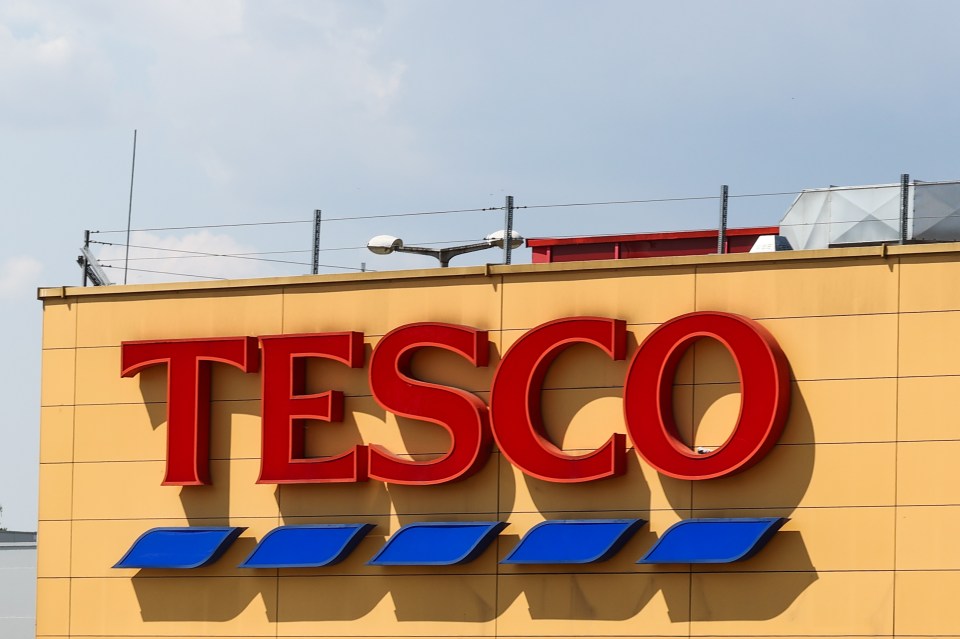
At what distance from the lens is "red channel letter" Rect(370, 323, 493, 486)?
2462cm

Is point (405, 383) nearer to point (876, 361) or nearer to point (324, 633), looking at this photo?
point (324, 633)

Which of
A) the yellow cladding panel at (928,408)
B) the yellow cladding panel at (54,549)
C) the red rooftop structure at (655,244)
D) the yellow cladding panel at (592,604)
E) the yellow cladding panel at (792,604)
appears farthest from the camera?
the red rooftop structure at (655,244)

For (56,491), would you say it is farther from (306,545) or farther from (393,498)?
(393,498)

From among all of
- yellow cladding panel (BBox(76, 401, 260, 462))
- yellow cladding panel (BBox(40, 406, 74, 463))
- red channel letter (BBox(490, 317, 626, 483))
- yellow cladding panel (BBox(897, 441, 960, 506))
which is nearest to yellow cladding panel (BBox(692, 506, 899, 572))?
yellow cladding panel (BBox(897, 441, 960, 506))

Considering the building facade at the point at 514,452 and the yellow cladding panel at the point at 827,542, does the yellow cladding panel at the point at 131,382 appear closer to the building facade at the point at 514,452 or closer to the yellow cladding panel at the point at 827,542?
the building facade at the point at 514,452

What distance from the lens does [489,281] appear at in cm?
2508

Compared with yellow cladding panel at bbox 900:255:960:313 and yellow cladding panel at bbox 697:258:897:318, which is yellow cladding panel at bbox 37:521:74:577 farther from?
yellow cladding panel at bbox 900:255:960:313

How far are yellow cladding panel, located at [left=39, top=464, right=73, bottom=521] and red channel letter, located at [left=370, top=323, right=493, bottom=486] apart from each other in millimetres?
5718

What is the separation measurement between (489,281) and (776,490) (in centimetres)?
545

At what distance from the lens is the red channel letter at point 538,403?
23828mm

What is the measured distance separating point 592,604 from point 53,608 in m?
9.46

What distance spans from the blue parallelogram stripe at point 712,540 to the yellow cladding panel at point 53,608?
Result: 10074 mm

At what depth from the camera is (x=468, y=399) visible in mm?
24641

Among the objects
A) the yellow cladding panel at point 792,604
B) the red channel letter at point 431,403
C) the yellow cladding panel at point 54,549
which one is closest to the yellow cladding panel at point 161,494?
the yellow cladding panel at point 54,549
